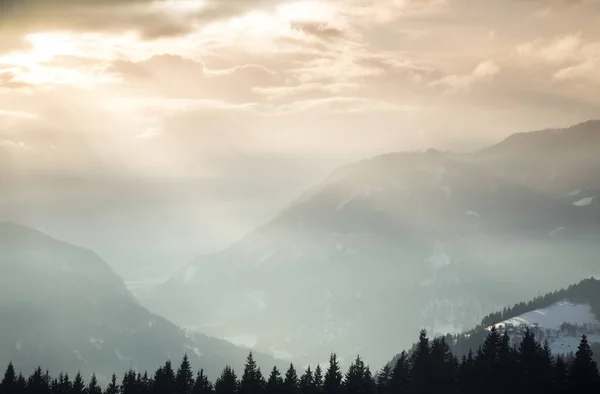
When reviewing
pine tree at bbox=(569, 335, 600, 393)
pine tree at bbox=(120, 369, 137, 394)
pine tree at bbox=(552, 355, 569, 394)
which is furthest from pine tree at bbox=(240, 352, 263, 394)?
pine tree at bbox=(569, 335, 600, 393)

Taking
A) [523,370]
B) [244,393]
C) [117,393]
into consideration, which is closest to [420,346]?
[523,370]

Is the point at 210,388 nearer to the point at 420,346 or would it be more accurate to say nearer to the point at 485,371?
the point at 420,346

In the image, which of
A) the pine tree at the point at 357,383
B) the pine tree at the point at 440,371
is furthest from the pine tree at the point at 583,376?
the pine tree at the point at 357,383

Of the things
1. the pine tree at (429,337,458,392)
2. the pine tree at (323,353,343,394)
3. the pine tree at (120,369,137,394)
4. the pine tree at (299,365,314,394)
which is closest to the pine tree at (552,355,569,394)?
the pine tree at (429,337,458,392)

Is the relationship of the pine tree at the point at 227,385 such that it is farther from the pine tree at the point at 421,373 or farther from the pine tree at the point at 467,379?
the pine tree at the point at 467,379


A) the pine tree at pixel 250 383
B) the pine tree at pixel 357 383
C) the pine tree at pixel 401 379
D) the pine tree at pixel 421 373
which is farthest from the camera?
the pine tree at pixel 250 383

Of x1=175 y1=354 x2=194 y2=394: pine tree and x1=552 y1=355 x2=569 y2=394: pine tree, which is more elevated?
x1=175 y1=354 x2=194 y2=394: pine tree

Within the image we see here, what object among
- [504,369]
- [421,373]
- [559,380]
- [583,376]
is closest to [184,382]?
[421,373]

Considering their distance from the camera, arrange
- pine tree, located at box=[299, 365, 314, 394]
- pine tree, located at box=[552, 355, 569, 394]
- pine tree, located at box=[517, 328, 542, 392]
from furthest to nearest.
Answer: pine tree, located at box=[299, 365, 314, 394]
pine tree, located at box=[517, 328, 542, 392]
pine tree, located at box=[552, 355, 569, 394]

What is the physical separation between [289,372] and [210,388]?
63.7ft

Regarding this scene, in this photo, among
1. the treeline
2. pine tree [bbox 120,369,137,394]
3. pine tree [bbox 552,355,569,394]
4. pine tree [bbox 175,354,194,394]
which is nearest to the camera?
pine tree [bbox 552,355,569,394]

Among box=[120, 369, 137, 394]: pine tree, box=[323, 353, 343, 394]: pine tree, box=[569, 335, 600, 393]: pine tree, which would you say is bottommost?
box=[569, 335, 600, 393]: pine tree

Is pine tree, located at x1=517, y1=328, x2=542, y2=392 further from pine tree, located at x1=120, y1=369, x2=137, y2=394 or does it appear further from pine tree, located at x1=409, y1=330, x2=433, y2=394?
pine tree, located at x1=120, y1=369, x2=137, y2=394

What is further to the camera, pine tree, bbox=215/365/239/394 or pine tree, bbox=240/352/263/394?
pine tree, bbox=215/365/239/394
